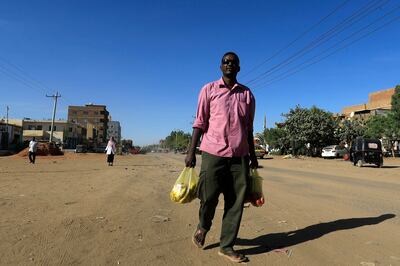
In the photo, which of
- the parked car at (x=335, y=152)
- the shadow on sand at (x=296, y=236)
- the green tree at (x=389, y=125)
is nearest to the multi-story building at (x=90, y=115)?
the parked car at (x=335, y=152)

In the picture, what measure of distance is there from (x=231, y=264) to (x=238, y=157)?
1058 mm

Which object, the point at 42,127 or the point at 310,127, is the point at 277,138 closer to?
the point at 310,127

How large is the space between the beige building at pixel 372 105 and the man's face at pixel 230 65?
81601 millimetres

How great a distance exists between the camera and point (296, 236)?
5.23 meters

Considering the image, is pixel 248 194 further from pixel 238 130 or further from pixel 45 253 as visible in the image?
pixel 45 253

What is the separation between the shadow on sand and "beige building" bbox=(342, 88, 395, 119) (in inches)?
3122

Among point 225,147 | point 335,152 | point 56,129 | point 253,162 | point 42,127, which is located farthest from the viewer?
point 56,129

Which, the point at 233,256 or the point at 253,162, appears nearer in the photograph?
the point at 233,256

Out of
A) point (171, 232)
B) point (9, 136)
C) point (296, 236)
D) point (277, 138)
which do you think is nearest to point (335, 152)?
point (277, 138)

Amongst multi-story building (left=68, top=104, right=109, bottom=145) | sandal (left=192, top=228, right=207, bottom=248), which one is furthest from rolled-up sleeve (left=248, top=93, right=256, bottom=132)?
multi-story building (left=68, top=104, right=109, bottom=145)

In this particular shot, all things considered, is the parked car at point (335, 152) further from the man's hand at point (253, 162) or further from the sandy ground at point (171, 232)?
the man's hand at point (253, 162)

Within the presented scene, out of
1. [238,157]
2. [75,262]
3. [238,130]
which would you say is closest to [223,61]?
[238,130]

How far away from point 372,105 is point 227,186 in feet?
286

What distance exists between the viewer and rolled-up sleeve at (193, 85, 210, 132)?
445cm
